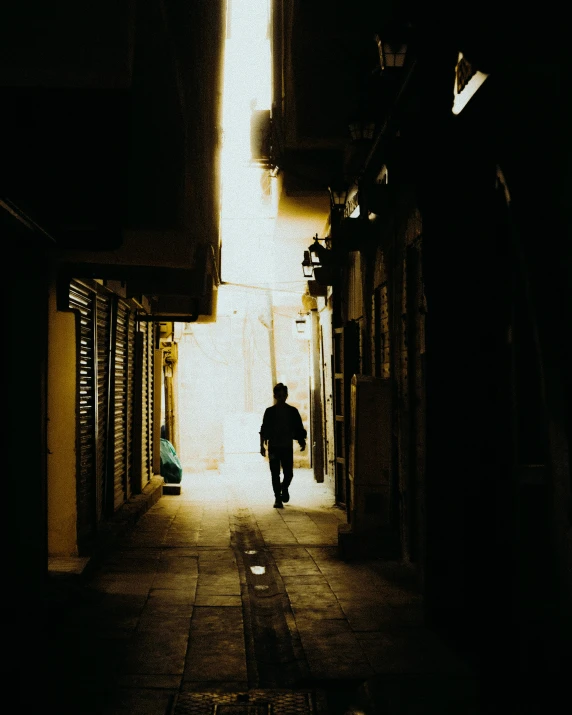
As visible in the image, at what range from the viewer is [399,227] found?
962cm

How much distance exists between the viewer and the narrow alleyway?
4.91 m

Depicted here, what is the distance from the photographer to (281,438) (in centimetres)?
1452

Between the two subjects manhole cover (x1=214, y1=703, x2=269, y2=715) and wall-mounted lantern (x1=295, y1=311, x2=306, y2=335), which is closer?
manhole cover (x1=214, y1=703, x2=269, y2=715)

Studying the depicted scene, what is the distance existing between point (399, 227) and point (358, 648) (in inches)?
208

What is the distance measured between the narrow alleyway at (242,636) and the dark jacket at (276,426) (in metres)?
3.72

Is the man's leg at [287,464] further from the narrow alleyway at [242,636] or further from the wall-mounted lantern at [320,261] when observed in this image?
the narrow alleyway at [242,636]

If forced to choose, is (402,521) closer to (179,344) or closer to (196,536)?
(196,536)

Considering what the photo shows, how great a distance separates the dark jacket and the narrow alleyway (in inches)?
146

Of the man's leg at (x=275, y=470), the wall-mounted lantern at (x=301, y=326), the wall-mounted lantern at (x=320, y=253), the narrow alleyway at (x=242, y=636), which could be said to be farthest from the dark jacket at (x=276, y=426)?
the wall-mounted lantern at (x=301, y=326)

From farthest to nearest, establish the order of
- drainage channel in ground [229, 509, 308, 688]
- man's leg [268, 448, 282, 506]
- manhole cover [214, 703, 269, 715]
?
1. man's leg [268, 448, 282, 506]
2. drainage channel in ground [229, 509, 308, 688]
3. manhole cover [214, 703, 269, 715]

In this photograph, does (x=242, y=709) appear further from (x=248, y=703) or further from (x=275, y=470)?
(x=275, y=470)

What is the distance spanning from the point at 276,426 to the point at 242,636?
27.4ft

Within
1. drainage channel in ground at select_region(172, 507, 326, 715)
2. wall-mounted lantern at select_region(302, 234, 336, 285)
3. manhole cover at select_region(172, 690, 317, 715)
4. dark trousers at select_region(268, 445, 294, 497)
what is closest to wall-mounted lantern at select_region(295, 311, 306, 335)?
wall-mounted lantern at select_region(302, 234, 336, 285)

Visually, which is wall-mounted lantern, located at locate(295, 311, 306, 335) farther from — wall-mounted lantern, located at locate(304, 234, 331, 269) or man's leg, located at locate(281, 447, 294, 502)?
wall-mounted lantern, located at locate(304, 234, 331, 269)
